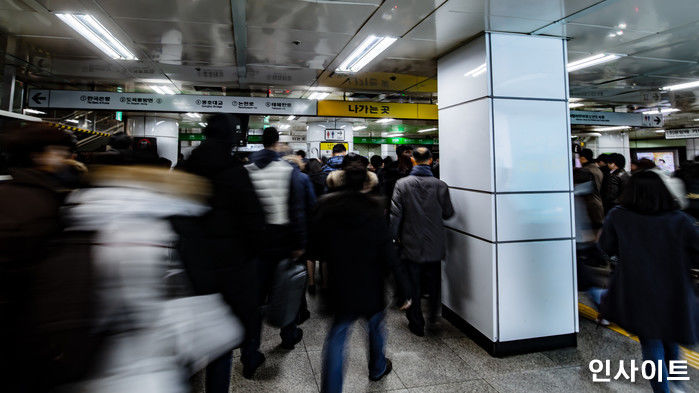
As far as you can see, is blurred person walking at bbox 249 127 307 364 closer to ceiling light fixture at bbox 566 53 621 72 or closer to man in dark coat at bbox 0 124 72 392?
man in dark coat at bbox 0 124 72 392

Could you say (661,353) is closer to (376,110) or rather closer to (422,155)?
(422,155)

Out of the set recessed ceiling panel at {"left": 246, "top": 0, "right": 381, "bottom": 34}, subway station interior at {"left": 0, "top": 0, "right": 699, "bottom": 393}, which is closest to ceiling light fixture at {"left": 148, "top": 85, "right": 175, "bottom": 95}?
subway station interior at {"left": 0, "top": 0, "right": 699, "bottom": 393}

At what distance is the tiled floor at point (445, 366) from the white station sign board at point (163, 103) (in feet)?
13.9

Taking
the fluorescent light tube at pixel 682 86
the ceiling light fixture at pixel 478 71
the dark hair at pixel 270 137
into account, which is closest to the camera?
the dark hair at pixel 270 137

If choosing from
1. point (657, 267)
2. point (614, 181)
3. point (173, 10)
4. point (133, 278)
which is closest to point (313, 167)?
point (173, 10)

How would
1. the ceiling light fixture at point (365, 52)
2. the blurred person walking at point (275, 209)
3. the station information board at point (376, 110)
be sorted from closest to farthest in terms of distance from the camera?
the blurred person walking at point (275, 209) < the ceiling light fixture at point (365, 52) < the station information board at point (376, 110)

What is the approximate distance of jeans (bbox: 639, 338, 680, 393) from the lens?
2182mm

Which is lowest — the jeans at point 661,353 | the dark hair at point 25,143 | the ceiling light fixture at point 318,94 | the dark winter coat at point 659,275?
the jeans at point 661,353

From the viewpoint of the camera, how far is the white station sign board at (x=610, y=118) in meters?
8.03

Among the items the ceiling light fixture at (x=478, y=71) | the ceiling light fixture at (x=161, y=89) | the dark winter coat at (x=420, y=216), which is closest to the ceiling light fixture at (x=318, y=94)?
the ceiling light fixture at (x=161, y=89)

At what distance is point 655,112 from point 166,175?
12185mm

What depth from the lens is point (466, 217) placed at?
143 inches

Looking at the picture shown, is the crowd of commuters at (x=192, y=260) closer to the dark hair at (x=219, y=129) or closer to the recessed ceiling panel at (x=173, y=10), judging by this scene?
the dark hair at (x=219, y=129)

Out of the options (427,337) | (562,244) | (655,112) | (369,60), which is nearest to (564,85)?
(562,244)
